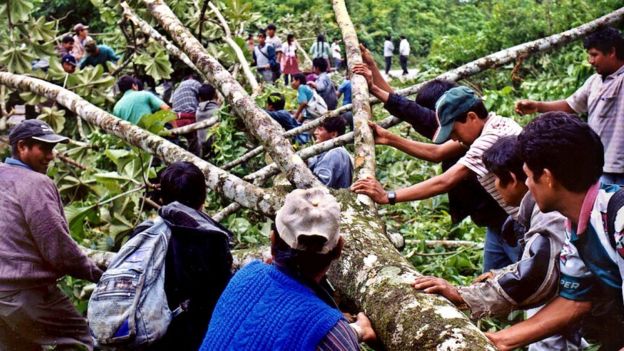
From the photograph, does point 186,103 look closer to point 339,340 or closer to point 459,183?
point 459,183

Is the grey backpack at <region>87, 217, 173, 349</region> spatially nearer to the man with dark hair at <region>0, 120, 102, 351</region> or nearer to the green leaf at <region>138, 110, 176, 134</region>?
the man with dark hair at <region>0, 120, 102, 351</region>

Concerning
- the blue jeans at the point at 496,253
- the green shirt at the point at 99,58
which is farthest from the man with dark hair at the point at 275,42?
the blue jeans at the point at 496,253

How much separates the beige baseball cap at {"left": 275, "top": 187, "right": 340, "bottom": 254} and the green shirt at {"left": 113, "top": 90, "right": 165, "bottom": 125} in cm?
577

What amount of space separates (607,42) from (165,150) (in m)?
3.34

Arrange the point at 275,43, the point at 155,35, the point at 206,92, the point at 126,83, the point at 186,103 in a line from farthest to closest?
the point at 275,43, the point at 186,103, the point at 206,92, the point at 126,83, the point at 155,35

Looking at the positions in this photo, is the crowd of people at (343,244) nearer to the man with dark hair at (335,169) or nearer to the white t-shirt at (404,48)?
the man with dark hair at (335,169)

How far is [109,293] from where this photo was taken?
320 centimetres

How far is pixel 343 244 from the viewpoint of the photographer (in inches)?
103

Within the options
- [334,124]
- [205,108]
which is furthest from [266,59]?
[334,124]

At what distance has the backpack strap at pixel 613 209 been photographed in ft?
7.30

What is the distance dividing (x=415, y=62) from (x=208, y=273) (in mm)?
23129

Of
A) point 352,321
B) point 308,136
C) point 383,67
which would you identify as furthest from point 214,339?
point 383,67

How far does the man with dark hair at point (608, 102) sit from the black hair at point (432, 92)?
2.20ft

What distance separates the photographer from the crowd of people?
7.50 feet
